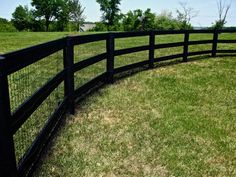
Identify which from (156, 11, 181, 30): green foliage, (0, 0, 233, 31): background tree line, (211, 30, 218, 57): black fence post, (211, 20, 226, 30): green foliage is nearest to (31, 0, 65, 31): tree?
(0, 0, 233, 31): background tree line

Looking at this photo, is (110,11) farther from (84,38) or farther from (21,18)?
(84,38)

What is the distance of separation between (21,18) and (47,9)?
9396 millimetres

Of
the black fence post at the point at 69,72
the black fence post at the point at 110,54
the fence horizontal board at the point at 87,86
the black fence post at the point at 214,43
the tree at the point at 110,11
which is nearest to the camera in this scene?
the black fence post at the point at 69,72

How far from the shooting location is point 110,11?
85625mm

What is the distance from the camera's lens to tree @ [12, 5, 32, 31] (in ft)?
302

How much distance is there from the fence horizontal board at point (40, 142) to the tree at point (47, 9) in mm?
88166

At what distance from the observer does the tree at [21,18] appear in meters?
92.2

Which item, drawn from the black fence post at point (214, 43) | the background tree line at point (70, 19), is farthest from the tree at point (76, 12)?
the black fence post at point (214, 43)

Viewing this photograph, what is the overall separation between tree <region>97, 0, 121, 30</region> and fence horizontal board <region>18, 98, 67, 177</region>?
80.5 meters

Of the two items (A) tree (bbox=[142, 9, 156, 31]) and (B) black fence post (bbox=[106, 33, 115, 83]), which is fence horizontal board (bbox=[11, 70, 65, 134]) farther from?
(A) tree (bbox=[142, 9, 156, 31])

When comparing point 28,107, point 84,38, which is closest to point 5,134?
point 28,107

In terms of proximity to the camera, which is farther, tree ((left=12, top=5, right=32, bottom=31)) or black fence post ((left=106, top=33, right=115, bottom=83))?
tree ((left=12, top=5, right=32, bottom=31))

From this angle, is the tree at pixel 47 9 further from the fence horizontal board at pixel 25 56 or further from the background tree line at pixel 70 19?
the fence horizontal board at pixel 25 56

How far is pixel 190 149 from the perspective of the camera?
16.2 ft
